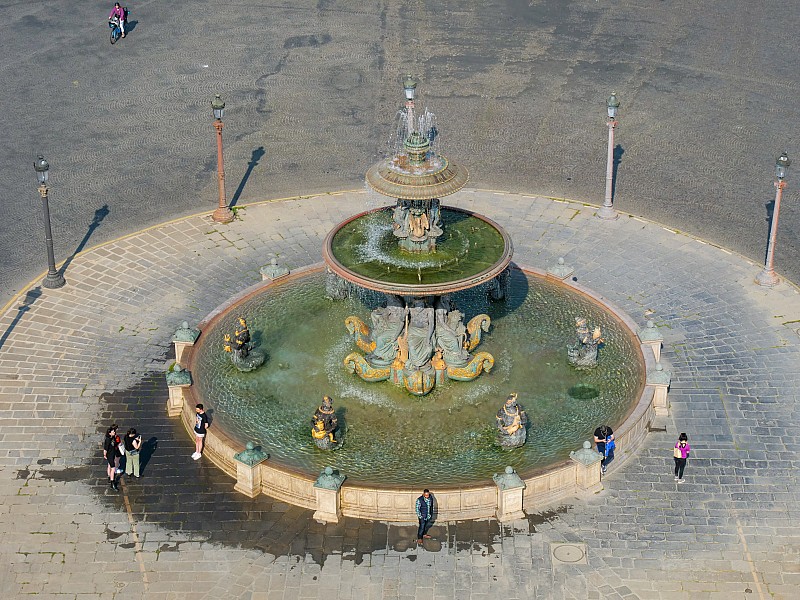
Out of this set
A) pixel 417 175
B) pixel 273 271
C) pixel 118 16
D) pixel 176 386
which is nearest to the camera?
pixel 417 175

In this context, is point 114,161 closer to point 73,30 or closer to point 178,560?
point 73,30

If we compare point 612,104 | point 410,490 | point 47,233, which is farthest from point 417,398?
point 612,104

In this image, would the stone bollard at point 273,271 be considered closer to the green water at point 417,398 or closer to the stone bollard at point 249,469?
the green water at point 417,398

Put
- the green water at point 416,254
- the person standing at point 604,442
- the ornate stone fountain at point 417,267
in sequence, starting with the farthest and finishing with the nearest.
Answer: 1. the green water at point 416,254
2. the ornate stone fountain at point 417,267
3. the person standing at point 604,442

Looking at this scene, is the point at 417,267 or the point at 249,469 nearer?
the point at 249,469

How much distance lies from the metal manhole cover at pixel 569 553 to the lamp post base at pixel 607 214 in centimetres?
1816

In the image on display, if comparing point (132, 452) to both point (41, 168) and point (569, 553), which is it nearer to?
point (569, 553)

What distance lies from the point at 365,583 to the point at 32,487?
30.6 feet

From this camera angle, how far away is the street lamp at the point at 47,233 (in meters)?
41.0

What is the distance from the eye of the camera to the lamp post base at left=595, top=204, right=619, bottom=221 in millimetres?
46969

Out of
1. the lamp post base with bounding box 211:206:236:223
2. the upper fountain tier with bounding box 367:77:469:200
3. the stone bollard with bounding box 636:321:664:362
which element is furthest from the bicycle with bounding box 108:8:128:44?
the stone bollard with bounding box 636:321:664:362

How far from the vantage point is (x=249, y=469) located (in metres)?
32.9

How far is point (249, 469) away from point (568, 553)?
824cm

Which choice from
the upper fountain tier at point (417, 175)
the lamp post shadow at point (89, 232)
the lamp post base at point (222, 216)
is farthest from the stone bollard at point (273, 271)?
the upper fountain tier at point (417, 175)
